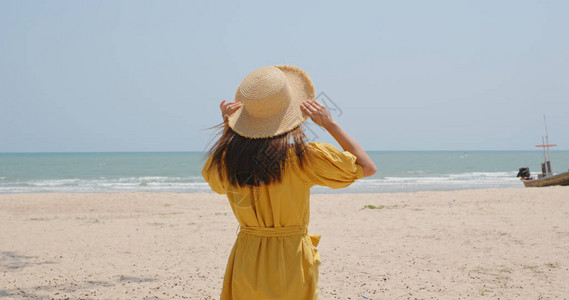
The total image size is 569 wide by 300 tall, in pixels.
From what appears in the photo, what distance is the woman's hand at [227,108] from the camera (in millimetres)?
1914

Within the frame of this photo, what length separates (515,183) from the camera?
2455 cm

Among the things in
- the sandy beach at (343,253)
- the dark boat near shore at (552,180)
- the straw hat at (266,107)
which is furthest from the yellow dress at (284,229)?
the dark boat near shore at (552,180)

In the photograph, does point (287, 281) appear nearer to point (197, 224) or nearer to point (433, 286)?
point (433, 286)

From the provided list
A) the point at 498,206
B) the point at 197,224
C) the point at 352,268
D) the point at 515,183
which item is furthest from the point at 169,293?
the point at 515,183

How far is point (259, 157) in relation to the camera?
1.71m

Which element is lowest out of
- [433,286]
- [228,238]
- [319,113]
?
[433,286]

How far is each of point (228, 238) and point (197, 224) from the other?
1656 millimetres

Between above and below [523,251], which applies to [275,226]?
above

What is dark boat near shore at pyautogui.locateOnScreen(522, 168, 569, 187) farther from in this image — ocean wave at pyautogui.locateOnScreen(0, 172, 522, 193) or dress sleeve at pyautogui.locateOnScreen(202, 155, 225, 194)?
dress sleeve at pyautogui.locateOnScreen(202, 155, 225, 194)

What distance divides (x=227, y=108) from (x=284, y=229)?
560mm

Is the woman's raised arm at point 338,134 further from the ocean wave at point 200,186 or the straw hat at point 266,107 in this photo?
the ocean wave at point 200,186

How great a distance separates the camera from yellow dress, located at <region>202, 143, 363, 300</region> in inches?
67.0

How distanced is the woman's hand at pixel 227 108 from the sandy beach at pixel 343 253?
3.21 m

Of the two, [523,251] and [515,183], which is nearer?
[523,251]
